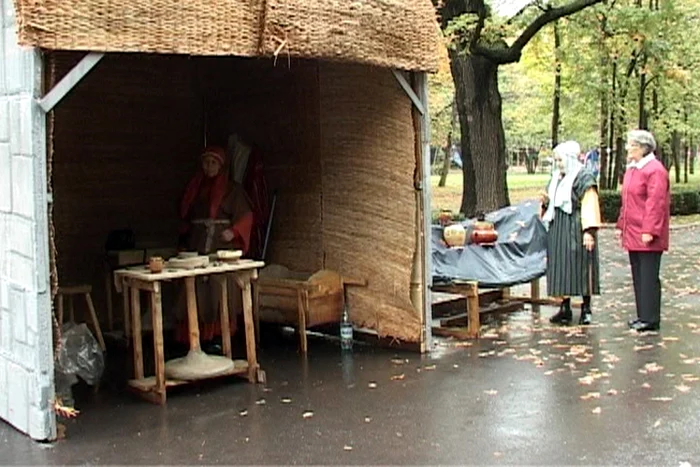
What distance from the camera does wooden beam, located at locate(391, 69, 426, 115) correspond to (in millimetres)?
6980

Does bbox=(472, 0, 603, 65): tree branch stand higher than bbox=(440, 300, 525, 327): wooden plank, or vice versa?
bbox=(472, 0, 603, 65): tree branch

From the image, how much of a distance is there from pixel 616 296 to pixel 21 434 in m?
6.84

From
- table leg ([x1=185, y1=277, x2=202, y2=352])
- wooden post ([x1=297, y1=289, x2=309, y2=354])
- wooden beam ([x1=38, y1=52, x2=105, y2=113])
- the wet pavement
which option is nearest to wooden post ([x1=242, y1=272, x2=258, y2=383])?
the wet pavement

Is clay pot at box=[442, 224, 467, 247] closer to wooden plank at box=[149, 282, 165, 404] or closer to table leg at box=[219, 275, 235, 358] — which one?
table leg at box=[219, 275, 235, 358]

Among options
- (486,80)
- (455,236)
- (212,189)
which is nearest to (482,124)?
(486,80)

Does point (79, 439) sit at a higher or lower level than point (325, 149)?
lower

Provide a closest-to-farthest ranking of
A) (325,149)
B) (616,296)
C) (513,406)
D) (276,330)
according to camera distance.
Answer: (513,406) → (325,149) → (276,330) → (616,296)

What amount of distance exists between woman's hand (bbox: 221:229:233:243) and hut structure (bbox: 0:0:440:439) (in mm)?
881

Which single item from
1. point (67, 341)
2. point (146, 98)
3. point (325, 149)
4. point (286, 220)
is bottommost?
point (67, 341)

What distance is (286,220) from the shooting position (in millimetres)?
8500

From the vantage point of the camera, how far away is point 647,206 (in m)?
7.82

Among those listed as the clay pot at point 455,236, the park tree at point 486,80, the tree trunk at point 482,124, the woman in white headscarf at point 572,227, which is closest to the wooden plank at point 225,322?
the clay pot at point 455,236

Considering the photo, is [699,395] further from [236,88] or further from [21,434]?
[236,88]

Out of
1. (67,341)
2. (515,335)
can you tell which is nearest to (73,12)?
(67,341)
